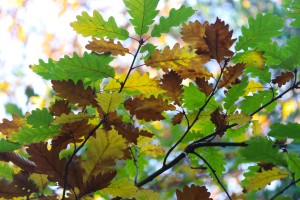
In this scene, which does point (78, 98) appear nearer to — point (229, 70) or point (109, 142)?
point (109, 142)

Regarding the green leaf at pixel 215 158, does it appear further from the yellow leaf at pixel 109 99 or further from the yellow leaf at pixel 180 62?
the yellow leaf at pixel 109 99

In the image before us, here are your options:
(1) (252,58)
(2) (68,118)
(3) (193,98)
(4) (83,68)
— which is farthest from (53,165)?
(1) (252,58)

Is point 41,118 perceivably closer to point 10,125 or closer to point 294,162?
point 10,125

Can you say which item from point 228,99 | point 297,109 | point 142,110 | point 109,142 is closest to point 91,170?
point 109,142

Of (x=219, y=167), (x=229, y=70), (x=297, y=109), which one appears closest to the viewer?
(x=229, y=70)

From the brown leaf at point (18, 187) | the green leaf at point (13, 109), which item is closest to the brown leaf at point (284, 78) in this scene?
the brown leaf at point (18, 187)
